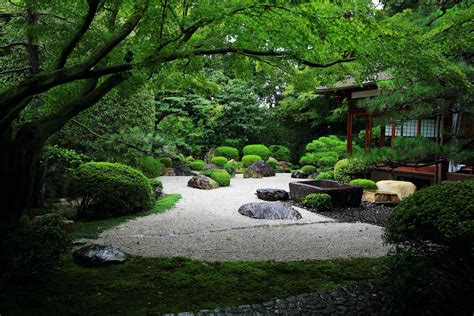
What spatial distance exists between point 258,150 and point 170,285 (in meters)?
16.9

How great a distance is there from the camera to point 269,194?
10664 mm

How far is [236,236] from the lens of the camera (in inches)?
260

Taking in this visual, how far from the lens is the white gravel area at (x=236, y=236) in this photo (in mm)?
5547

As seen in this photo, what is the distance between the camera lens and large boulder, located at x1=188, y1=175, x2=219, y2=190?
1259 cm

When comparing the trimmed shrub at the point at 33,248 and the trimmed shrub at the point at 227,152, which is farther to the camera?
the trimmed shrub at the point at 227,152

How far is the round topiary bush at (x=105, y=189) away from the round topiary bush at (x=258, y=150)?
12754mm

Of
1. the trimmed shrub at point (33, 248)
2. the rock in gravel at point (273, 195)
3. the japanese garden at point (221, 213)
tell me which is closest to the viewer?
the japanese garden at point (221, 213)

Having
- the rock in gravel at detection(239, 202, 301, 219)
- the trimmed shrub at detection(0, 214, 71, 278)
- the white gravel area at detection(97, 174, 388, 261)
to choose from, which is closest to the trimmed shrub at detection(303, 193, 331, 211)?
the white gravel area at detection(97, 174, 388, 261)

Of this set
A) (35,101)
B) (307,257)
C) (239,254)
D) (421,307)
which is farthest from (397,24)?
(35,101)

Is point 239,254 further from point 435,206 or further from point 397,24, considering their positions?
point 397,24

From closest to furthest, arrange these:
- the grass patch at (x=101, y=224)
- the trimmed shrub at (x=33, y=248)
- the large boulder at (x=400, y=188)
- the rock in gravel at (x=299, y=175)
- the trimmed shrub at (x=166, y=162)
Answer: the trimmed shrub at (x=33, y=248) → the grass patch at (x=101, y=224) → the large boulder at (x=400, y=188) → the rock in gravel at (x=299, y=175) → the trimmed shrub at (x=166, y=162)

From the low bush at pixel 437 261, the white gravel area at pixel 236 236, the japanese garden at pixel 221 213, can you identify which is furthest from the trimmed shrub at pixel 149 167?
the low bush at pixel 437 261

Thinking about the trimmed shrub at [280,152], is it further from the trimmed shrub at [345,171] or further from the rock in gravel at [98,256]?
the rock in gravel at [98,256]

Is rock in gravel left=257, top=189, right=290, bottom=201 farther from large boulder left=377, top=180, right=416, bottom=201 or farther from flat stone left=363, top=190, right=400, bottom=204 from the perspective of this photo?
large boulder left=377, top=180, right=416, bottom=201
